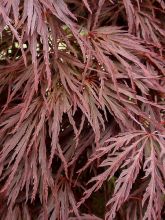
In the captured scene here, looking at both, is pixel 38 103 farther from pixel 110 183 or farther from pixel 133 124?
pixel 110 183

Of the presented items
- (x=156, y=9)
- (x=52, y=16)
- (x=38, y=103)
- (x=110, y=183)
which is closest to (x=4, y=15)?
(x=52, y=16)

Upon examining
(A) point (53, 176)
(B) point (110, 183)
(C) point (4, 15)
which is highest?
(C) point (4, 15)

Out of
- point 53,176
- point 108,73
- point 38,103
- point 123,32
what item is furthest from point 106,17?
point 53,176

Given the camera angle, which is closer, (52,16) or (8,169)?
(52,16)

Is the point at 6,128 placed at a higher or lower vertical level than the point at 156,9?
lower

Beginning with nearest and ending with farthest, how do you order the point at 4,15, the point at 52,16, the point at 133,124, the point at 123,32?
the point at 4,15 < the point at 52,16 < the point at 133,124 < the point at 123,32

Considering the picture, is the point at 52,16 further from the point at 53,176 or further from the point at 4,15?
the point at 53,176

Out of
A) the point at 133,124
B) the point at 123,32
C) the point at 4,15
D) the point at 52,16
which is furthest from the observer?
the point at 123,32
